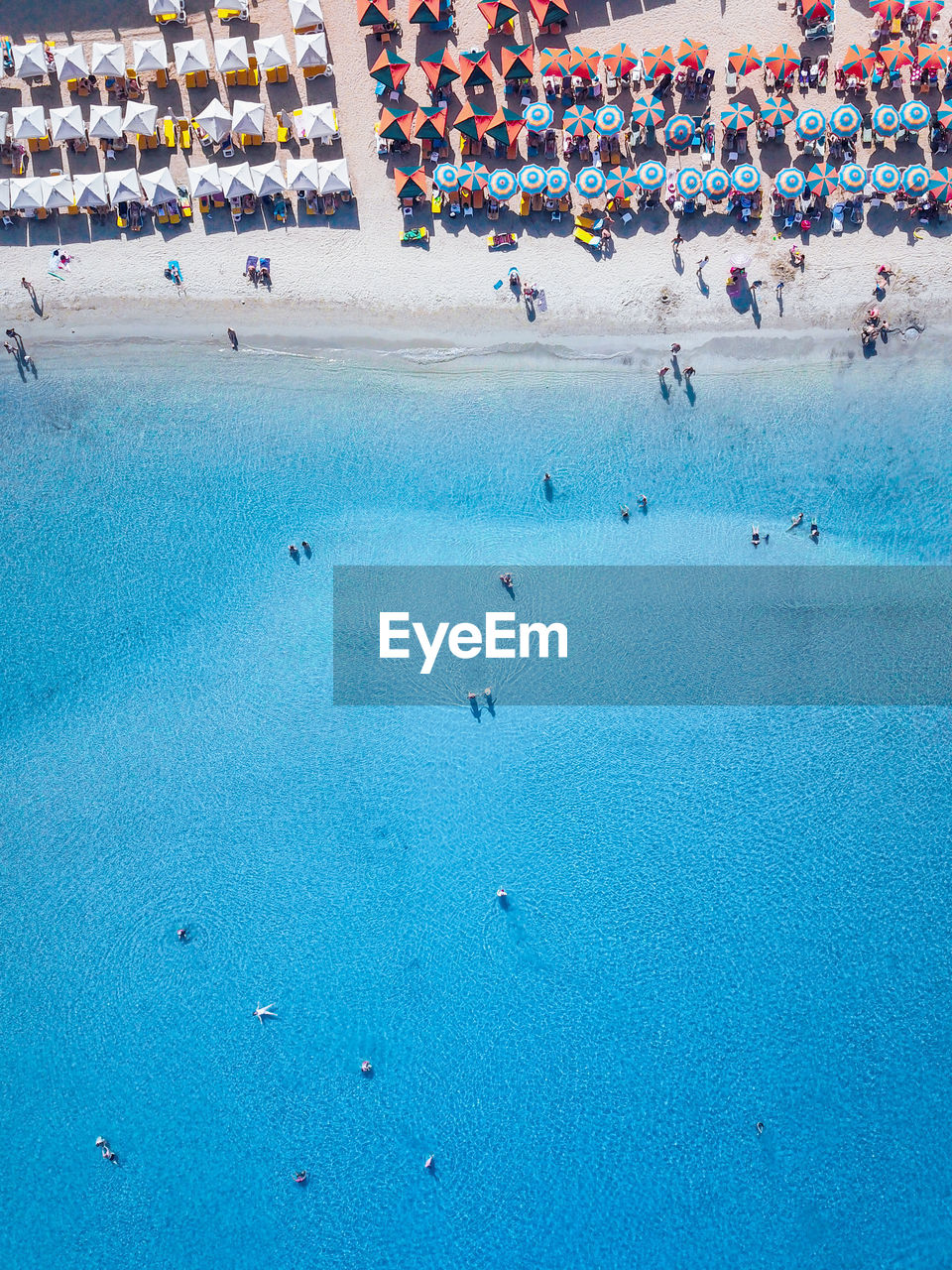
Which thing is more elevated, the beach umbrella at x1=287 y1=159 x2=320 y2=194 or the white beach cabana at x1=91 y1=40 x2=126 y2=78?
the white beach cabana at x1=91 y1=40 x2=126 y2=78

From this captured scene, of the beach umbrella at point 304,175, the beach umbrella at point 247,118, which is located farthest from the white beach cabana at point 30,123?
the beach umbrella at point 304,175

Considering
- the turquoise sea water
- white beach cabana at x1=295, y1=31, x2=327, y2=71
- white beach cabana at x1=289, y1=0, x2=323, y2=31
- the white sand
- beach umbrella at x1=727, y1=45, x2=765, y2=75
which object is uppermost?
white beach cabana at x1=289, y1=0, x2=323, y2=31

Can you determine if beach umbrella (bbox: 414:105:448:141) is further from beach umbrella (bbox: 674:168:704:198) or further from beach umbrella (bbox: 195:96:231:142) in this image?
beach umbrella (bbox: 674:168:704:198)

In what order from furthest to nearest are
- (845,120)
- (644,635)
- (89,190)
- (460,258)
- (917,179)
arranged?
1. (460,258)
2. (89,190)
3. (845,120)
4. (917,179)
5. (644,635)

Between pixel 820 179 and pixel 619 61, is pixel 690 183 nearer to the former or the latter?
pixel 820 179

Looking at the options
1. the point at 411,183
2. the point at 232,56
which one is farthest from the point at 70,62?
the point at 411,183

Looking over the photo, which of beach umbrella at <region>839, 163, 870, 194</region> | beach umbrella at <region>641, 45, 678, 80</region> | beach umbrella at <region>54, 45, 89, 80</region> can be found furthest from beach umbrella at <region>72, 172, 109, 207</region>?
beach umbrella at <region>839, 163, 870, 194</region>

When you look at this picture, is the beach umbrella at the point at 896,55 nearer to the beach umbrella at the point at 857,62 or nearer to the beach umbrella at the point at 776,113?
the beach umbrella at the point at 857,62
